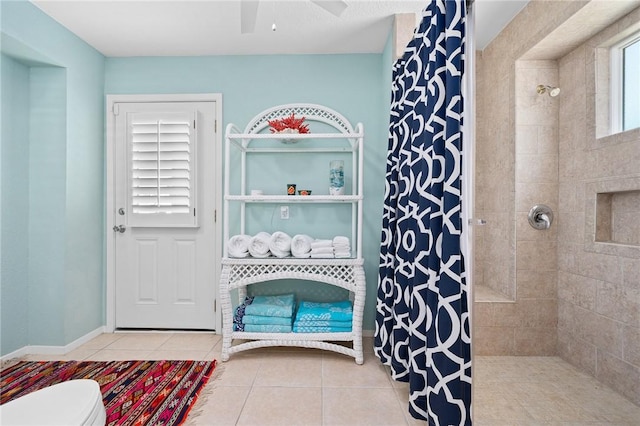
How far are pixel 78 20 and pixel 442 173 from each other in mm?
2849

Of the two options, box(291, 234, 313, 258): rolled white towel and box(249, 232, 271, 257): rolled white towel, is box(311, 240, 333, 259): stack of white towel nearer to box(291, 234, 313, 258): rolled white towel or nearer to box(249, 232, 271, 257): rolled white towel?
box(291, 234, 313, 258): rolled white towel

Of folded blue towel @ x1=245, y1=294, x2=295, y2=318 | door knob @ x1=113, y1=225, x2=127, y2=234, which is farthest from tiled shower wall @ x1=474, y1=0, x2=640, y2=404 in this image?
door knob @ x1=113, y1=225, x2=127, y2=234

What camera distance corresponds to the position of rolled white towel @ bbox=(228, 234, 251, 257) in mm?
2447

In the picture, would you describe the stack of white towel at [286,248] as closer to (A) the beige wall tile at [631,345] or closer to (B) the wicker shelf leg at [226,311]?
(B) the wicker shelf leg at [226,311]

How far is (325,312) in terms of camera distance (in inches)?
97.3

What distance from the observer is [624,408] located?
1.79 metres

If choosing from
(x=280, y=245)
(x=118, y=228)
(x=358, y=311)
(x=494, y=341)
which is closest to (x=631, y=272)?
(x=494, y=341)

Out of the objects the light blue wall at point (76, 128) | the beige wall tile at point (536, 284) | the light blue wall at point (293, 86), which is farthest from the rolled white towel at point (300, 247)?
the beige wall tile at point (536, 284)

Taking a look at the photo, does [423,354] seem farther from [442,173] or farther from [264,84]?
[264,84]

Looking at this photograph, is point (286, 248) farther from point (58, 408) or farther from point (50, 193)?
point (50, 193)

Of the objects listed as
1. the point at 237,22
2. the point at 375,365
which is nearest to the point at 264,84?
the point at 237,22

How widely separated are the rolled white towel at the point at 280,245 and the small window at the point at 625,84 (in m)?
2.29

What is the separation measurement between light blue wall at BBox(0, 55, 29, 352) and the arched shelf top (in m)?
1.70

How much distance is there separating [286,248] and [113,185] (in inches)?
70.8
